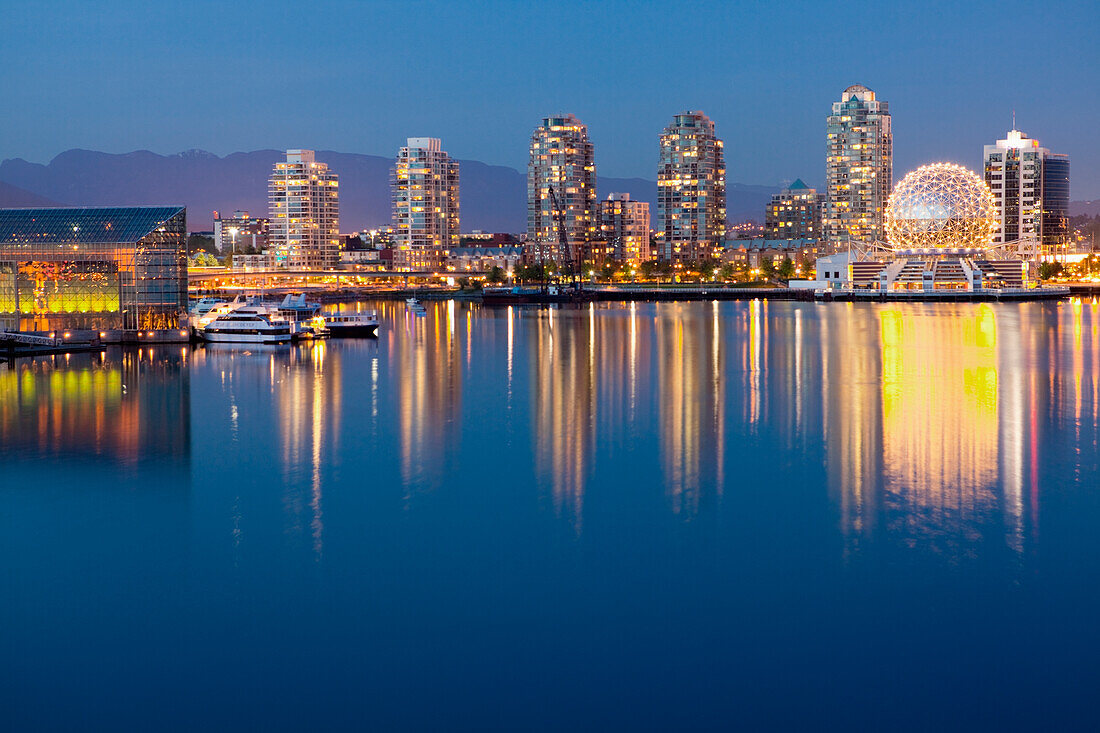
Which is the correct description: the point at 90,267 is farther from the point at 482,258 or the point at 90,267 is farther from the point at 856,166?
the point at 856,166

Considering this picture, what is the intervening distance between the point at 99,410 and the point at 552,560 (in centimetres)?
1559

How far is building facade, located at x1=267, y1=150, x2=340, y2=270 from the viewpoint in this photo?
587ft

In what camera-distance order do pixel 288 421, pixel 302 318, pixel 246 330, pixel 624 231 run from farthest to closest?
pixel 624 231 < pixel 302 318 < pixel 246 330 < pixel 288 421

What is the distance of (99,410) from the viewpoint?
24250 millimetres

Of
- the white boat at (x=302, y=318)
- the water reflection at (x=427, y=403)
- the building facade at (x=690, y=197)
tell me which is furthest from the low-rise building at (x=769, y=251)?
the water reflection at (x=427, y=403)

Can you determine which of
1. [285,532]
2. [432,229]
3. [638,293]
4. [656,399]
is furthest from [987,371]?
[432,229]

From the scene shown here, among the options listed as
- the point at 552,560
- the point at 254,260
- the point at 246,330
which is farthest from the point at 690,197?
the point at 552,560

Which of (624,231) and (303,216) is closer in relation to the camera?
(624,231)

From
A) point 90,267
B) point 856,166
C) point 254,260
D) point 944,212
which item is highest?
point 856,166

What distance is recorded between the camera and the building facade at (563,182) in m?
157

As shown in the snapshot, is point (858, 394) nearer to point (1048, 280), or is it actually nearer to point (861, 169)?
point (1048, 280)

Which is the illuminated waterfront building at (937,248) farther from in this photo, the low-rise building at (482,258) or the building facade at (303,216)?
the building facade at (303,216)

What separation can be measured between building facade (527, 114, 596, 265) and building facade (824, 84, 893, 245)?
35395 millimetres

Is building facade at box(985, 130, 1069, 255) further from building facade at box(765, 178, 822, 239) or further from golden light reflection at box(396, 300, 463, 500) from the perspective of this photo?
golden light reflection at box(396, 300, 463, 500)
